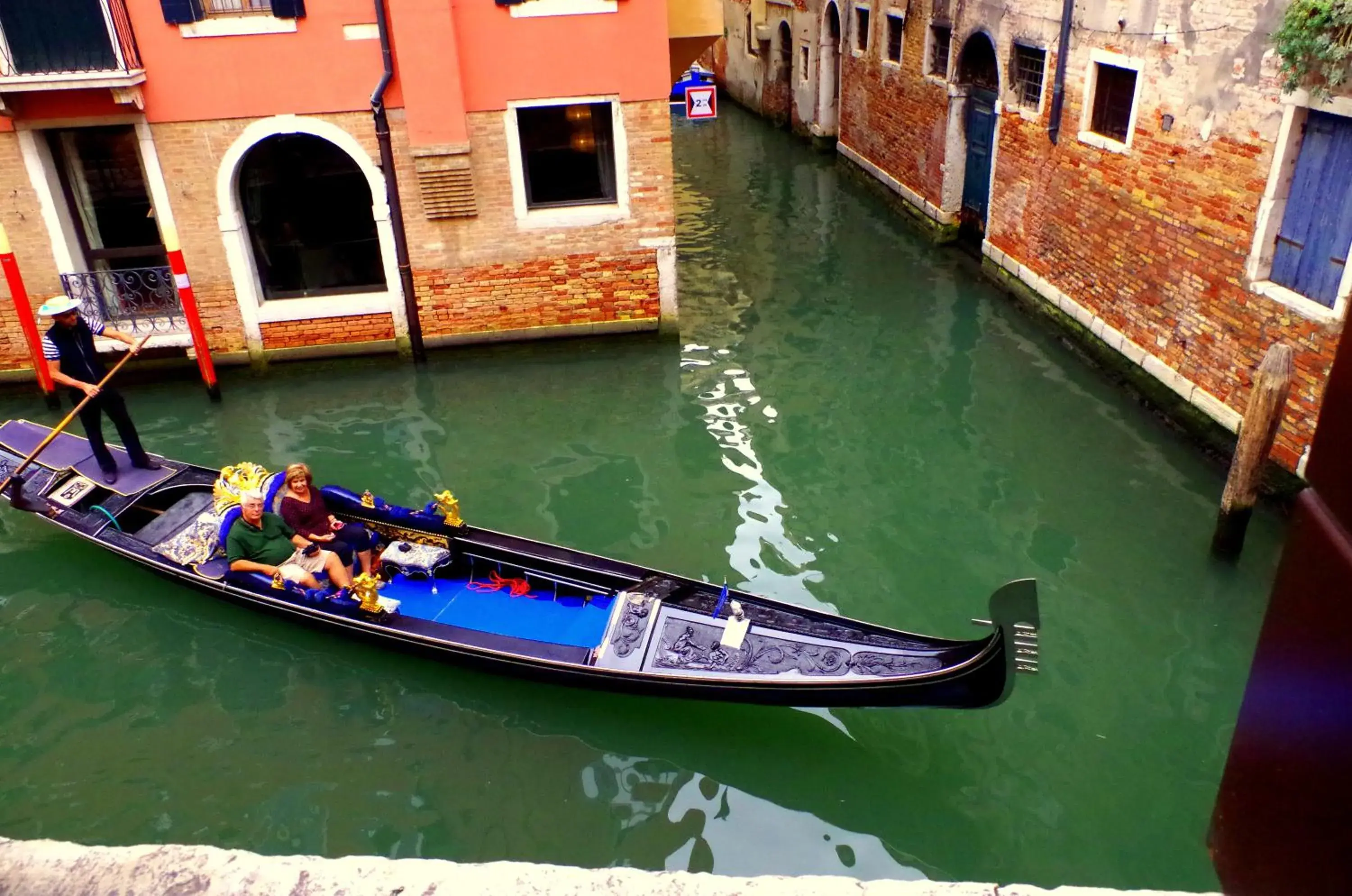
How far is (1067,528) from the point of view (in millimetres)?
5715

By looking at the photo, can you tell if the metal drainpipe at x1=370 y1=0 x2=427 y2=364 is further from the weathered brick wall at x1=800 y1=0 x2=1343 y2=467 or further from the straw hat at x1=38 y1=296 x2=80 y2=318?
the weathered brick wall at x1=800 y1=0 x2=1343 y2=467

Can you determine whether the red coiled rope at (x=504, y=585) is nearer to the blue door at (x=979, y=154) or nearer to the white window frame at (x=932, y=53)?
the blue door at (x=979, y=154)

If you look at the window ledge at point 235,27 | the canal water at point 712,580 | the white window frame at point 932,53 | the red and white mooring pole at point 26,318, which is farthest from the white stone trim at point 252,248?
the white window frame at point 932,53

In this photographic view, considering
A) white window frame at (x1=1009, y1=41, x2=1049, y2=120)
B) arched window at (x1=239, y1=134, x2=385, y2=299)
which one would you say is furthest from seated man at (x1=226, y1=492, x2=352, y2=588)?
white window frame at (x1=1009, y1=41, x2=1049, y2=120)

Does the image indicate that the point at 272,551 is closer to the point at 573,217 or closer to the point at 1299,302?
the point at 573,217

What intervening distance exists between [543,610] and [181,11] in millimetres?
5207

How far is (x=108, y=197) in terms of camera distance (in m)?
7.65

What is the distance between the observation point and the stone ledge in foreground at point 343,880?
66.1 inches

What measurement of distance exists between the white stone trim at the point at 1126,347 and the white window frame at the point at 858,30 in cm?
481

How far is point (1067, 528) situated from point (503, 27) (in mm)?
5246

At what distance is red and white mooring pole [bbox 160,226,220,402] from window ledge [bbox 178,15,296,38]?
4.53 feet

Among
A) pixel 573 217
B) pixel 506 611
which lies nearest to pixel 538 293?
pixel 573 217

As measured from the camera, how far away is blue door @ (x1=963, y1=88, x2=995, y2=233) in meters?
9.97

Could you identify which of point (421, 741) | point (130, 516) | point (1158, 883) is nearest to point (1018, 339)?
point (1158, 883)
